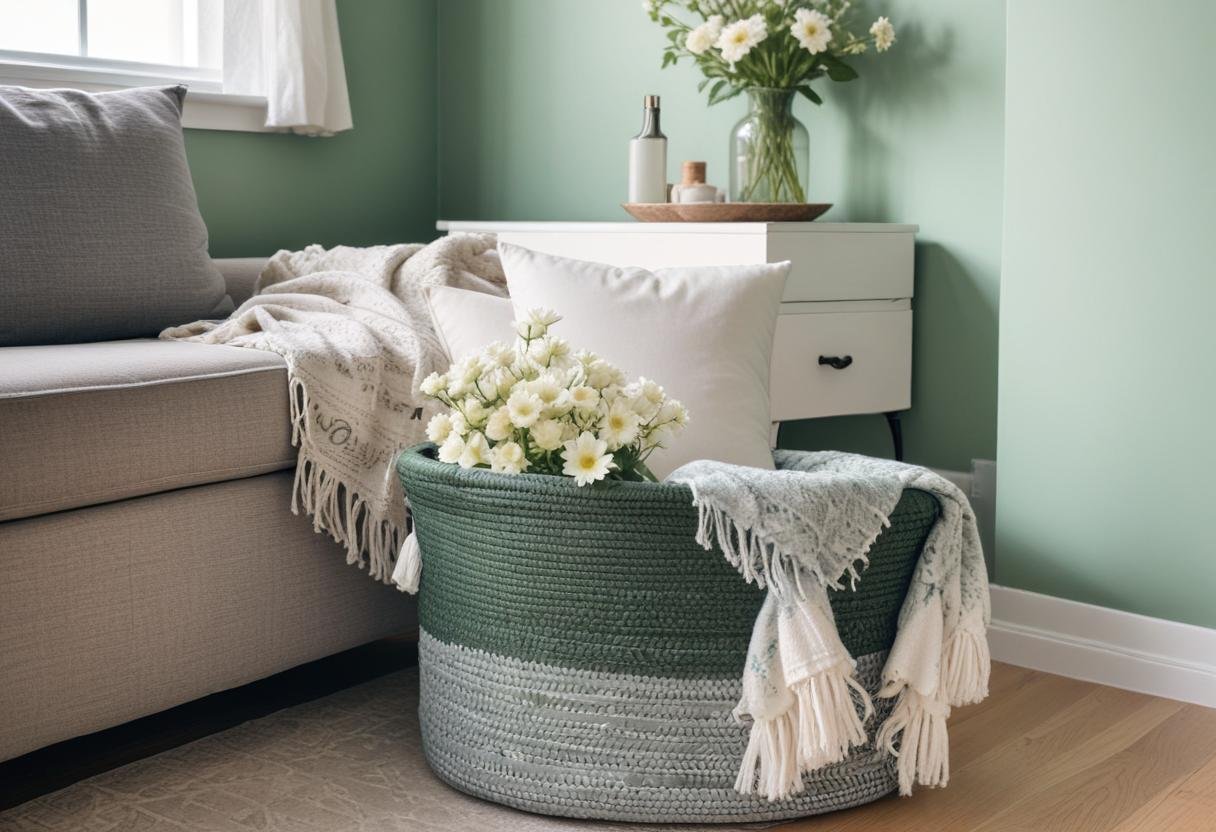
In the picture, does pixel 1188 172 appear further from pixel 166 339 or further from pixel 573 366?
pixel 166 339

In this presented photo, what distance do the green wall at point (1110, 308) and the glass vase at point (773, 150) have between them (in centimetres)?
45

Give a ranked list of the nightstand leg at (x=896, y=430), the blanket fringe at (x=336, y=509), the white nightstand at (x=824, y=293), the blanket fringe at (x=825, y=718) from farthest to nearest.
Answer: the nightstand leg at (x=896, y=430) < the white nightstand at (x=824, y=293) < the blanket fringe at (x=336, y=509) < the blanket fringe at (x=825, y=718)

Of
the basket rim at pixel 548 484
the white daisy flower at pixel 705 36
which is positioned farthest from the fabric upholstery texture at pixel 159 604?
the white daisy flower at pixel 705 36

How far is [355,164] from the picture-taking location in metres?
3.23

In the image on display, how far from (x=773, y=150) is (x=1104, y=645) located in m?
1.07

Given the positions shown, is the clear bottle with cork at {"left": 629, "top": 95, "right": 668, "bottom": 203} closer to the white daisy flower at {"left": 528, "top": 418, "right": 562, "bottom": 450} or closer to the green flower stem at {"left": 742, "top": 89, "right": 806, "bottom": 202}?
the green flower stem at {"left": 742, "top": 89, "right": 806, "bottom": 202}

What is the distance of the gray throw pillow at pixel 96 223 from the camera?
79.7 inches

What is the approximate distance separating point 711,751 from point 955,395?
1191mm

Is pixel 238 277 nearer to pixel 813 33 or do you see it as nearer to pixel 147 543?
pixel 147 543

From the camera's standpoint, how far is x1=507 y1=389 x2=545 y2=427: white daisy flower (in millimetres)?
1457

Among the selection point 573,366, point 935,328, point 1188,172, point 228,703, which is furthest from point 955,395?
point 228,703

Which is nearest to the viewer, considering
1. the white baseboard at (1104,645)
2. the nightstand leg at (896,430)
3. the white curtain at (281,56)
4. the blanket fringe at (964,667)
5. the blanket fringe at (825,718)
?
the blanket fringe at (825,718)

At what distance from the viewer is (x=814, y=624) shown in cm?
→ 142

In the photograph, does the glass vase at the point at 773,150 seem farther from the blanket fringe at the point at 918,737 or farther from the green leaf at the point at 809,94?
the blanket fringe at the point at 918,737
